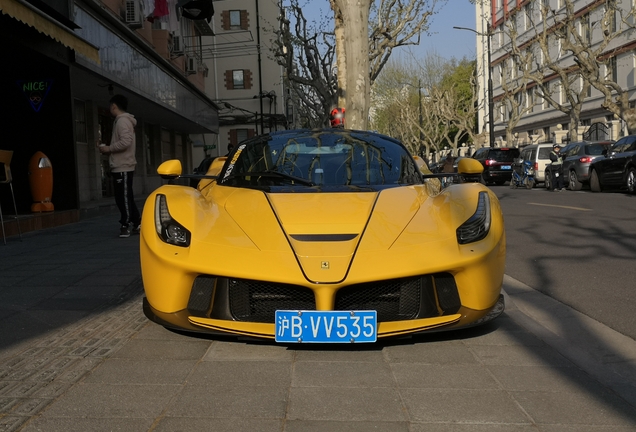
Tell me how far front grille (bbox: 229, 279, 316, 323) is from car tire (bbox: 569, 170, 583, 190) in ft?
71.0

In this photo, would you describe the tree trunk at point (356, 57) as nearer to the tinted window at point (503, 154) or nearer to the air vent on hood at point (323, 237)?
the air vent on hood at point (323, 237)

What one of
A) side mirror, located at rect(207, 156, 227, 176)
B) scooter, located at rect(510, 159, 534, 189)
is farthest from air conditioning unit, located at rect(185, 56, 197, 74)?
side mirror, located at rect(207, 156, 227, 176)

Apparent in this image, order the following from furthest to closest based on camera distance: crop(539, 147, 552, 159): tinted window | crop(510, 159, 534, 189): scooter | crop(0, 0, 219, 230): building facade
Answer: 1. crop(539, 147, 552, 159): tinted window
2. crop(510, 159, 534, 189): scooter
3. crop(0, 0, 219, 230): building facade

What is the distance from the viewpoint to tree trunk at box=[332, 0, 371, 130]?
13.3 m

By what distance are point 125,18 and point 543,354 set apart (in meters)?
19.4

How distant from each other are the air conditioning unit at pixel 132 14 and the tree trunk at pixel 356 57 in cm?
932

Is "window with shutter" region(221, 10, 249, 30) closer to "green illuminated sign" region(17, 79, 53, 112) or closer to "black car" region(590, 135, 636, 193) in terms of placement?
"black car" region(590, 135, 636, 193)

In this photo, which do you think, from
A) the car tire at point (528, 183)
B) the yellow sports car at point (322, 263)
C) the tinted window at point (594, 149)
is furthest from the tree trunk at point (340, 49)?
the yellow sports car at point (322, 263)

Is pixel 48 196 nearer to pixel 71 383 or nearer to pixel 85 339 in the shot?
pixel 85 339

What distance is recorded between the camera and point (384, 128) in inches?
3602

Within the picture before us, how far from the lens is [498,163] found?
31.7m

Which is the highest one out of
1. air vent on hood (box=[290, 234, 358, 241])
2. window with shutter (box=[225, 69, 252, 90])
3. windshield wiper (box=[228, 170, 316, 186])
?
window with shutter (box=[225, 69, 252, 90])

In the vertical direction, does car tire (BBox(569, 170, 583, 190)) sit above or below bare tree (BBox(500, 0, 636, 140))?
below

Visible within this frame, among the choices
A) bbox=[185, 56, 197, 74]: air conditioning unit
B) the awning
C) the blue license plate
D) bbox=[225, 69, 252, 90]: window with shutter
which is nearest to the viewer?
the blue license plate
